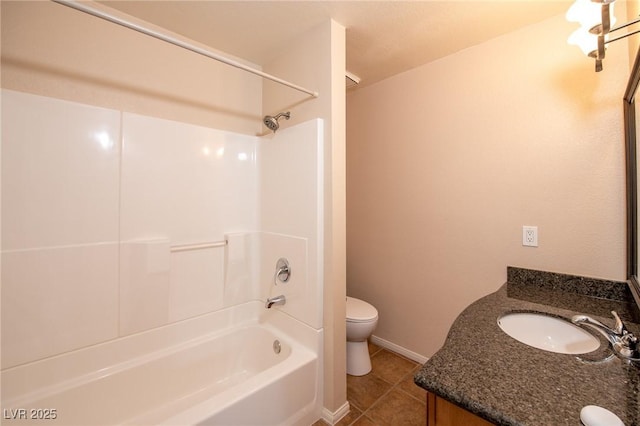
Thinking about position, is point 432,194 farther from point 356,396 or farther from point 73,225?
point 73,225

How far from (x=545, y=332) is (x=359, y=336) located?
1.13 m

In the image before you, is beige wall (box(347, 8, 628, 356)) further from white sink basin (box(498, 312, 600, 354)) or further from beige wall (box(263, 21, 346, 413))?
beige wall (box(263, 21, 346, 413))

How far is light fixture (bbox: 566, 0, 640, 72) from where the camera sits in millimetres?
1028

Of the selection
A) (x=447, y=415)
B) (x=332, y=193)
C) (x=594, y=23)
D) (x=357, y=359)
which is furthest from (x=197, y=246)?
(x=594, y=23)

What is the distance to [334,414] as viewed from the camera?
156cm

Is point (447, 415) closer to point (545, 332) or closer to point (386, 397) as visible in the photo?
point (545, 332)

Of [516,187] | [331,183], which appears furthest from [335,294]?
[516,187]

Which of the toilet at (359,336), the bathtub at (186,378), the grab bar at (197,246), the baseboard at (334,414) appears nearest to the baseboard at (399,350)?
the toilet at (359,336)

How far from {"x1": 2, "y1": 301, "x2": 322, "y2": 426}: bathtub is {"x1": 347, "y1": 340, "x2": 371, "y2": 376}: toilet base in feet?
1.62

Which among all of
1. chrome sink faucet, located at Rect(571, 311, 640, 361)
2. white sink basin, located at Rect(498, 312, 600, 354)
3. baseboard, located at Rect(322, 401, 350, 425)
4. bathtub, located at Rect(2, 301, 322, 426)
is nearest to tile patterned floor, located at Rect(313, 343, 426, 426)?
baseboard, located at Rect(322, 401, 350, 425)

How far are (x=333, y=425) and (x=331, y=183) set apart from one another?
4.71 feet

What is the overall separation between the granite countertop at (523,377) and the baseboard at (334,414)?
3.35 ft

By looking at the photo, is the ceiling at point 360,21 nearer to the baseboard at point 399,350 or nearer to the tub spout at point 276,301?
the tub spout at point 276,301

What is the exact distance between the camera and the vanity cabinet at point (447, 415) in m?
0.70
